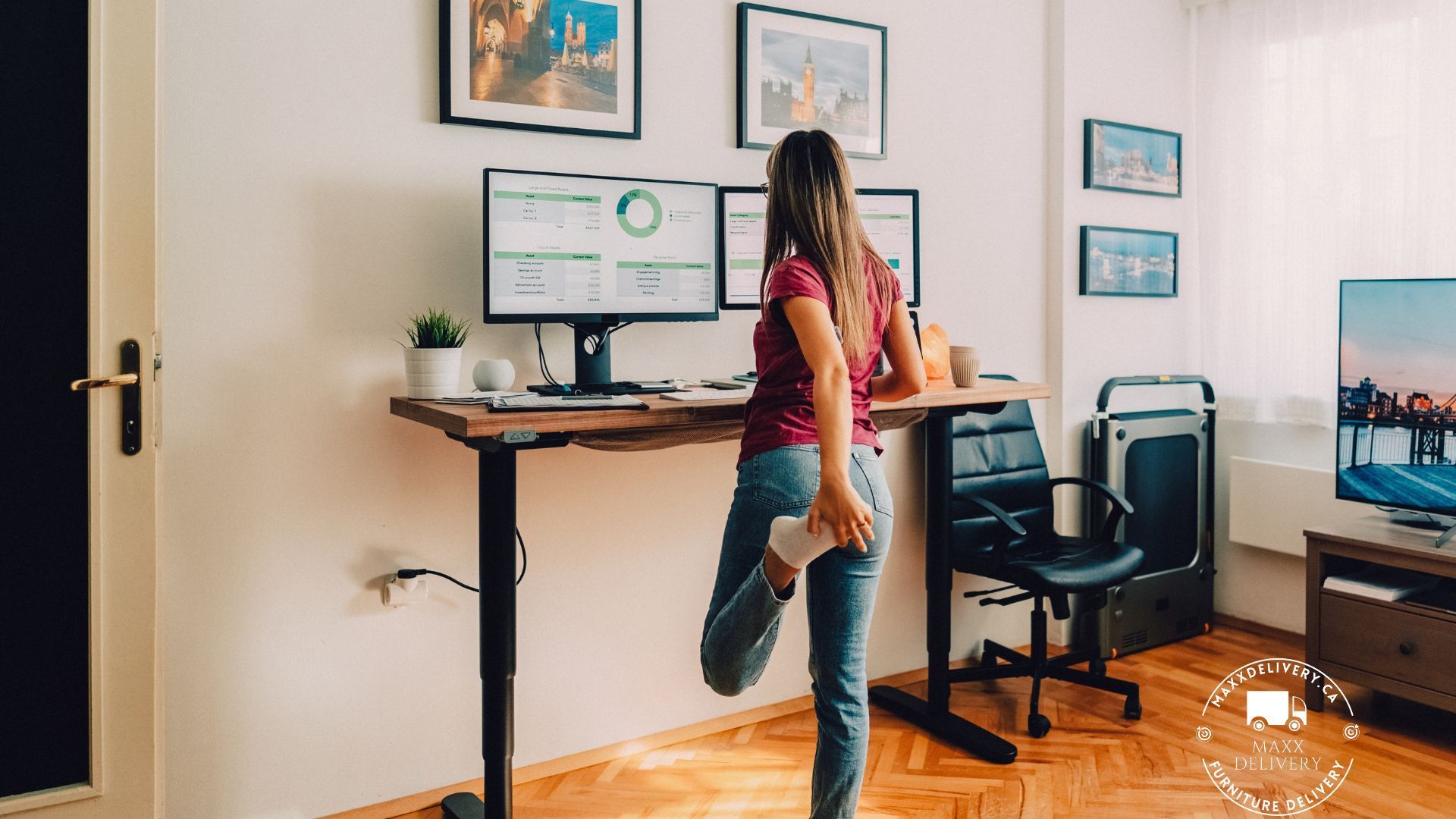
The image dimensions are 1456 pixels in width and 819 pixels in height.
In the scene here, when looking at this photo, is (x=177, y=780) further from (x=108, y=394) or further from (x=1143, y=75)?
(x=1143, y=75)

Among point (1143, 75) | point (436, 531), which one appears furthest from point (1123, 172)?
point (436, 531)

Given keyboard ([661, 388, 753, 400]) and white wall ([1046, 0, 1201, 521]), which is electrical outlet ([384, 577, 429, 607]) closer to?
keyboard ([661, 388, 753, 400])

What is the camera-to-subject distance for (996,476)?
3170mm

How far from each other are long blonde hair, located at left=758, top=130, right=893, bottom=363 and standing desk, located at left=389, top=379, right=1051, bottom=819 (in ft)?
1.32

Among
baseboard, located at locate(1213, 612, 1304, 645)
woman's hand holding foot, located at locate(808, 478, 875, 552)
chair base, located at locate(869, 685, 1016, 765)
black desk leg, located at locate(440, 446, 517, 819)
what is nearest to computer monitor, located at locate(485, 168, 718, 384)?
black desk leg, located at locate(440, 446, 517, 819)

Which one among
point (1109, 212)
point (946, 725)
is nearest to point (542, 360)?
point (946, 725)

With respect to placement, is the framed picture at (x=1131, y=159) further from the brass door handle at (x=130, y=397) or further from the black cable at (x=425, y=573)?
the brass door handle at (x=130, y=397)

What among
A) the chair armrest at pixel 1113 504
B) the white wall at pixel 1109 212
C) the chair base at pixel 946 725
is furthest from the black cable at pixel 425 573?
the white wall at pixel 1109 212

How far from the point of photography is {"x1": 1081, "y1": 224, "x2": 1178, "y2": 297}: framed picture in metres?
3.52

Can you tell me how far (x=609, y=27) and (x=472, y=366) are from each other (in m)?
0.97

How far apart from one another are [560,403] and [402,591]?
0.72 m

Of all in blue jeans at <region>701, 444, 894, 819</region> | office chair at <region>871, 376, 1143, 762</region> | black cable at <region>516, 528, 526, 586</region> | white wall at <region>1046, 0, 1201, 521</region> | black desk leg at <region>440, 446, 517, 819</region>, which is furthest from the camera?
white wall at <region>1046, 0, 1201, 521</region>

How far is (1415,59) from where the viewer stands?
320 centimetres
